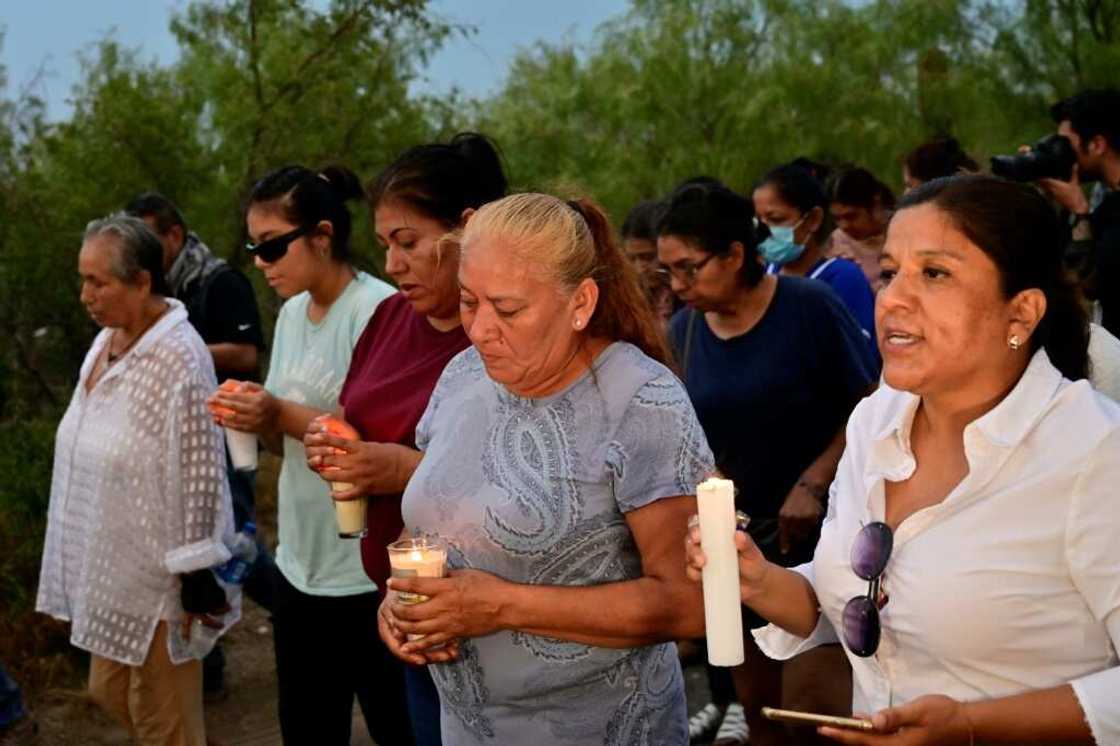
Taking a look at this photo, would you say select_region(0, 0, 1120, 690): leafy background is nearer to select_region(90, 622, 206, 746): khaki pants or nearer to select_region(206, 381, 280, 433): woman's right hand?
select_region(206, 381, 280, 433): woman's right hand

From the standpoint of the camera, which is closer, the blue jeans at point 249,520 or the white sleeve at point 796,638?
the white sleeve at point 796,638

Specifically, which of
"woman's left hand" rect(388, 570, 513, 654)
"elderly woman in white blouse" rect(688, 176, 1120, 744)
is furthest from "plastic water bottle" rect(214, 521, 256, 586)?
"elderly woman in white blouse" rect(688, 176, 1120, 744)

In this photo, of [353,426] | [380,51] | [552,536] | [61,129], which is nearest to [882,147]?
[380,51]

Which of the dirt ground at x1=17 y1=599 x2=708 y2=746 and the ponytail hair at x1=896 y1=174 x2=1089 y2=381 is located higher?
the ponytail hair at x1=896 y1=174 x2=1089 y2=381

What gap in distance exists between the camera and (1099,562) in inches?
90.6

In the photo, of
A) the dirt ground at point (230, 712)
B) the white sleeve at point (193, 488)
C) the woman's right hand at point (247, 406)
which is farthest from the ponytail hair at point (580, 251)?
the dirt ground at point (230, 712)

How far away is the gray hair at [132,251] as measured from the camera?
192 inches

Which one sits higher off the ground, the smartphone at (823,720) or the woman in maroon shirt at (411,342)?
the woman in maroon shirt at (411,342)

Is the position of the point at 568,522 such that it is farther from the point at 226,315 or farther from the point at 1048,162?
the point at 226,315

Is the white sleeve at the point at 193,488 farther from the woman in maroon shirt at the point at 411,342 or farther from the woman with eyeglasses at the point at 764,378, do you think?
the woman with eyeglasses at the point at 764,378

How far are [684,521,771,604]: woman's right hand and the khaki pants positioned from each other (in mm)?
2592

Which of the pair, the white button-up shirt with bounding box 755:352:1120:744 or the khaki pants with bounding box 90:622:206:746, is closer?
the white button-up shirt with bounding box 755:352:1120:744

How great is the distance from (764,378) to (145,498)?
2.12m

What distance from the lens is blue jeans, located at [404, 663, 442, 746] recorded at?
140 inches
